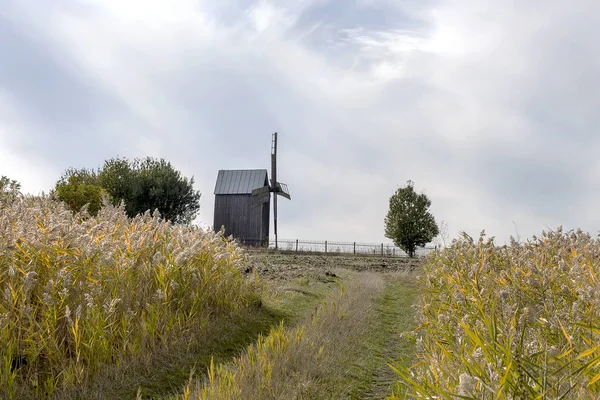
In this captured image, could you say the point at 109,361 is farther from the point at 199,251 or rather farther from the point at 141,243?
the point at 199,251

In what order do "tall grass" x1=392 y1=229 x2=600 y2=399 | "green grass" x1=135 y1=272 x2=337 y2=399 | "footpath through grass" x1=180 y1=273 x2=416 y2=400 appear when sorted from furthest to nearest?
1. "green grass" x1=135 y1=272 x2=337 y2=399
2. "footpath through grass" x1=180 y1=273 x2=416 y2=400
3. "tall grass" x1=392 y1=229 x2=600 y2=399

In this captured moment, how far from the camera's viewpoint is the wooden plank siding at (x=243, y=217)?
131 ft

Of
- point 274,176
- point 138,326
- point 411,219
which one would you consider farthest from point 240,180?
point 138,326

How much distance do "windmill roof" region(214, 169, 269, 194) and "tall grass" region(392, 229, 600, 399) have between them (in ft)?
98.0

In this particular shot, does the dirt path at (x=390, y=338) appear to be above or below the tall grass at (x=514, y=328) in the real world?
below

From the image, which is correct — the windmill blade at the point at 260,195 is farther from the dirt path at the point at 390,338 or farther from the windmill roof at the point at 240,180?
the dirt path at the point at 390,338

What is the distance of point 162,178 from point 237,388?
124 ft

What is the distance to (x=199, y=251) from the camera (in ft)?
31.1

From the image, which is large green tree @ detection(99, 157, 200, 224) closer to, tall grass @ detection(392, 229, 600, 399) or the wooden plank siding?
the wooden plank siding

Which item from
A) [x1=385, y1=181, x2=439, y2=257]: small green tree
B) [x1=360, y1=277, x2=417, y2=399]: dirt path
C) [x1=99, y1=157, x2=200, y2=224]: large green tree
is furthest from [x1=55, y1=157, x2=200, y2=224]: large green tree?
[x1=360, y1=277, x2=417, y2=399]: dirt path

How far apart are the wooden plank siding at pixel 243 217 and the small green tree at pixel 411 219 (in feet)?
31.3

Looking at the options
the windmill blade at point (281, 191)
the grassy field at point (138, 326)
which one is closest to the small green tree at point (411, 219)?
the windmill blade at point (281, 191)

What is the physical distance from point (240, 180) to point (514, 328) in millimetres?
38626

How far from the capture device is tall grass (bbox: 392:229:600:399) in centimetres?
283
